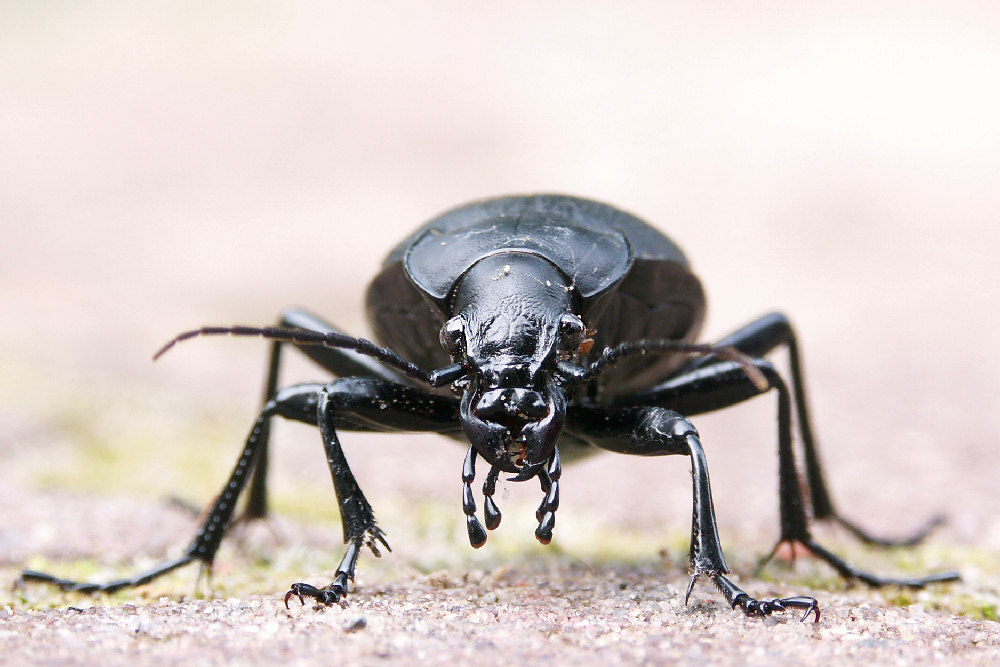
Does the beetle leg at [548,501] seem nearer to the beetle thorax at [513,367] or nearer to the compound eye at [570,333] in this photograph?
the beetle thorax at [513,367]

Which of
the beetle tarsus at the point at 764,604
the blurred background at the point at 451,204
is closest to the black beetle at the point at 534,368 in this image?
the beetle tarsus at the point at 764,604

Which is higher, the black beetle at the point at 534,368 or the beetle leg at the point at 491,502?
the black beetle at the point at 534,368

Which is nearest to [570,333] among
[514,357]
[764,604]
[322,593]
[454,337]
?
[514,357]

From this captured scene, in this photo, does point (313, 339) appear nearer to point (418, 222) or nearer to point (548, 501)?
point (548, 501)

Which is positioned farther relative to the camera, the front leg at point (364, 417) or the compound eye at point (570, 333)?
the front leg at point (364, 417)

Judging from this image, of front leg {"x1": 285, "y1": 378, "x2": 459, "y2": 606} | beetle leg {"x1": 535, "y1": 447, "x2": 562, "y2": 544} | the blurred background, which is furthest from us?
the blurred background

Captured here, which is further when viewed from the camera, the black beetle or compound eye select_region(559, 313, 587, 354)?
compound eye select_region(559, 313, 587, 354)

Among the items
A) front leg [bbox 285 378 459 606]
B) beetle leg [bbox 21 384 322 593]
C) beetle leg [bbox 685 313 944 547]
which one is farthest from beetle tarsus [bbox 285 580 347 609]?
beetle leg [bbox 685 313 944 547]

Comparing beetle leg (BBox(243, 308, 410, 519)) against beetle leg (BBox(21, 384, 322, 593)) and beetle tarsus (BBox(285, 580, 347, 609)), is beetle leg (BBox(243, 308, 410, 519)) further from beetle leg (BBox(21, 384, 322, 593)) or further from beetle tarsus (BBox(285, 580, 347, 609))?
beetle tarsus (BBox(285, 580, 347, 609))
